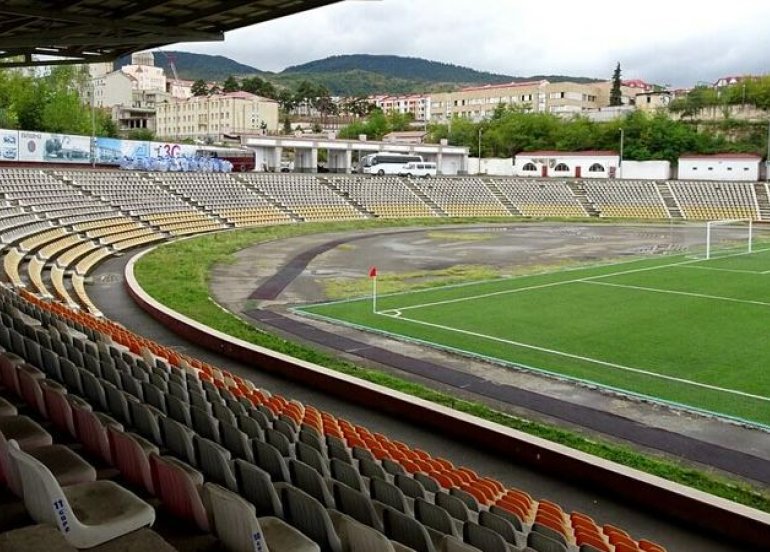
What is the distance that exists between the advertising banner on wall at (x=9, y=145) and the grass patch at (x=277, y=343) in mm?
14736

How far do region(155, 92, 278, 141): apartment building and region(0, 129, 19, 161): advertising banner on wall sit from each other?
356 feet

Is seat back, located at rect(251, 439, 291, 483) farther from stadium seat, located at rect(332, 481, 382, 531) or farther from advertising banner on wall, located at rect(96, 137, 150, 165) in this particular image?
advertising banner on wall, located at rect(96, 137, 150, 165)

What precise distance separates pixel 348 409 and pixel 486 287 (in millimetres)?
16932

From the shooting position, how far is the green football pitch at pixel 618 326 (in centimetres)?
1767

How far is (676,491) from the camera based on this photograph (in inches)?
401

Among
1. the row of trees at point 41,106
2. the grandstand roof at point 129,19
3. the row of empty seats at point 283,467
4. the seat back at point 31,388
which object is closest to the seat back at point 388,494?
the row of empty seats at point 283,467

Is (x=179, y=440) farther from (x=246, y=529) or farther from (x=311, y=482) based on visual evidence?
(x=246, y=529)

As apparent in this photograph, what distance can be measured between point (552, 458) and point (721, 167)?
8172 centimetres

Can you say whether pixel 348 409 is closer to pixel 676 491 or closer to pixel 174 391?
pixel 174 391

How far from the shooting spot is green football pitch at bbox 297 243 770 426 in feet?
58.0

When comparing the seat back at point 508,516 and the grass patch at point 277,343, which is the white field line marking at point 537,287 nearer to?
the grass patch at point 277,343

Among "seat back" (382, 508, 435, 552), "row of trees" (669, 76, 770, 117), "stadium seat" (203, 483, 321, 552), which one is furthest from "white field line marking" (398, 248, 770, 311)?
"row of trees" (669, 76, 770, 117)

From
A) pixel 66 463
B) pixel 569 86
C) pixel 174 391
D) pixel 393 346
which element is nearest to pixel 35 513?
pixel 66 463

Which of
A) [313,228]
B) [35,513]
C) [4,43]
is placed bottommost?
[313,228]
